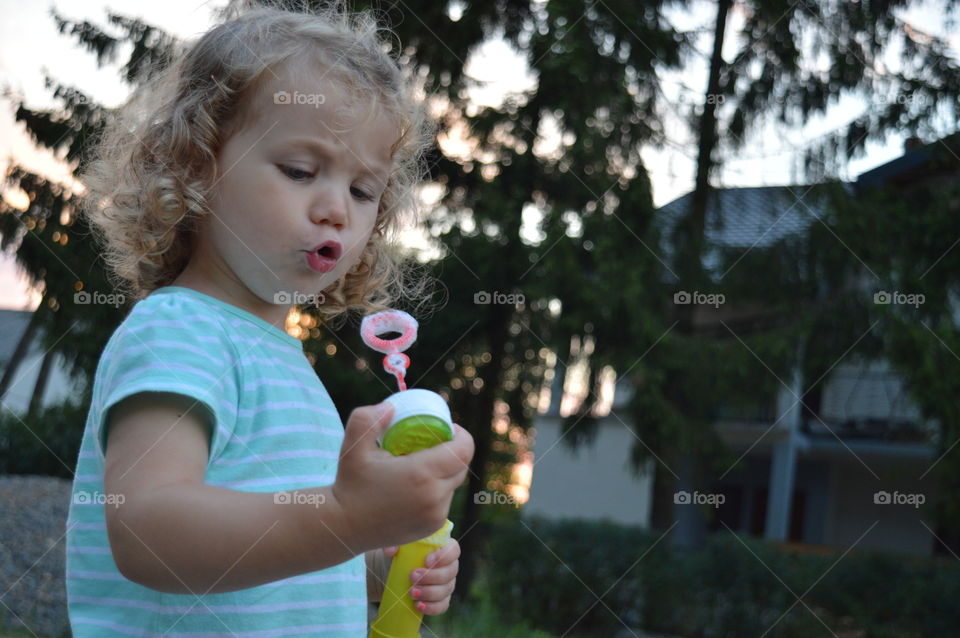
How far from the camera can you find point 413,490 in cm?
87

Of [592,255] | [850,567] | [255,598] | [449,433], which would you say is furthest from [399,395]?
[850,567]

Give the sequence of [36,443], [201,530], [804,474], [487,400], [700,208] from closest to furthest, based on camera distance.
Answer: [201,530]
[487,400]
[700,208]
[36,443]
[804,474]

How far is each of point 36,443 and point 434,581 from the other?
1223 cm

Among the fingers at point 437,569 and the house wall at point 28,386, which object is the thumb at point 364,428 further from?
the house wall at point 28,386

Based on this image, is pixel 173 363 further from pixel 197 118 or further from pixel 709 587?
pixel 709 587

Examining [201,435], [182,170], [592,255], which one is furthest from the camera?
[592,255]

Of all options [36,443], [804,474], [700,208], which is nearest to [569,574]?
[700,208]

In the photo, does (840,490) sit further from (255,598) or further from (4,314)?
(4,314)

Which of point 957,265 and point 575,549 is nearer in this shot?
point 957,265

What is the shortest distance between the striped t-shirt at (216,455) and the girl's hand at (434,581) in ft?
0.55

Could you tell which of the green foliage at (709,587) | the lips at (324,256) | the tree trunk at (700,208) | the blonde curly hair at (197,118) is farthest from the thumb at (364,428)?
the green foliage at (709,587)

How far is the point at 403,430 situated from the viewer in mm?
905

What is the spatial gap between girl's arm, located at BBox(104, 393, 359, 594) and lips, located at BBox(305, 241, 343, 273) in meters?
0.35

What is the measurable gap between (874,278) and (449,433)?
329 inches
